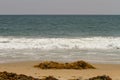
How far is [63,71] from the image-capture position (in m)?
12.4

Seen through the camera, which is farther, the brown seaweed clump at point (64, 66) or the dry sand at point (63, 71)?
the brown seaweed clump at point (64, 66)

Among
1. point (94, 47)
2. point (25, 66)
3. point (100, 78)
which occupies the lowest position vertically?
point (100, 78)

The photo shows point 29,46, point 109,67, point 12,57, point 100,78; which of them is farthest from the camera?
point 29,46

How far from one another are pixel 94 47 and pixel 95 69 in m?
9.46

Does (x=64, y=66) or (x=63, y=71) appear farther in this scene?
(x=64, y=66)

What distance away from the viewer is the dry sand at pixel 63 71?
37.3 ft

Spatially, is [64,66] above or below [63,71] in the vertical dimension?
above

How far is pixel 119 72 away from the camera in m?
12.2

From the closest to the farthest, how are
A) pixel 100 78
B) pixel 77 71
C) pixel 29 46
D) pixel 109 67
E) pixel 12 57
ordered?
pixel 100 78, pixel 77 71, pixel 109 67, pixel 12 57, pixel 29 46

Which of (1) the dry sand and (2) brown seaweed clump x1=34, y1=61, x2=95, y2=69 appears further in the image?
(2) brown seaweed clump x1=34, y1=61, x2=95, y2=69

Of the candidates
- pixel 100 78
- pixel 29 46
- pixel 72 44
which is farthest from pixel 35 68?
pixel 72 44

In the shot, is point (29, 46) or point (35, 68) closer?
point (35, 68)

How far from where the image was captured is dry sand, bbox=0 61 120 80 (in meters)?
11.4

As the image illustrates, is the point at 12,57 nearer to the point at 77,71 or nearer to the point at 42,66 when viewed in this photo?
the point at 42,66
